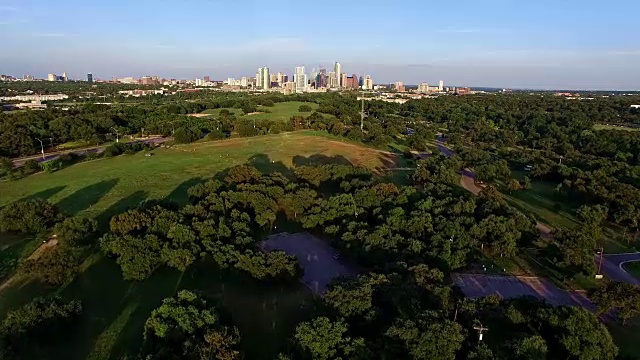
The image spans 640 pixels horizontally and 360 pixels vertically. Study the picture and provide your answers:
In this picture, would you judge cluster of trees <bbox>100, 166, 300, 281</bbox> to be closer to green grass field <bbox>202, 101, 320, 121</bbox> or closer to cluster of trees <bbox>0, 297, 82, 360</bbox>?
cluster of trees <bbox>0, 297, 82, 360</bbox>

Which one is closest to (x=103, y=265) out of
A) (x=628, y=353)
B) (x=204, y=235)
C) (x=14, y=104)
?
(x=204, y=235)

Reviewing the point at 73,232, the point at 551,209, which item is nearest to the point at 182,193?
the point at 73,232

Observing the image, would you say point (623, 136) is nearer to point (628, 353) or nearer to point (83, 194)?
point (628, 353)

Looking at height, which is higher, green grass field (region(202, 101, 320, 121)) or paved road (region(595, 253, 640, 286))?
green grass field (region(202, 101, 320, 121))

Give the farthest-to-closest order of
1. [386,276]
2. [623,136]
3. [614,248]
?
[623,136]
[614,248]
[386,276]

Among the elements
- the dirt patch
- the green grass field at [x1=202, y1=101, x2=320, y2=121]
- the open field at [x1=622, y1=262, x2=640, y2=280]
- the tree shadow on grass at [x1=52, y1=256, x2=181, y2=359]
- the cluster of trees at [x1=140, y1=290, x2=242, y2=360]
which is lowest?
the open field at [x1=622, y1=262, x2=640, y2=280]

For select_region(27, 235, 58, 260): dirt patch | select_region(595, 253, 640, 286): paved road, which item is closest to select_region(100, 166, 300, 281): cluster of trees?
select_region(27, 235, 58, 260): dirt patch
